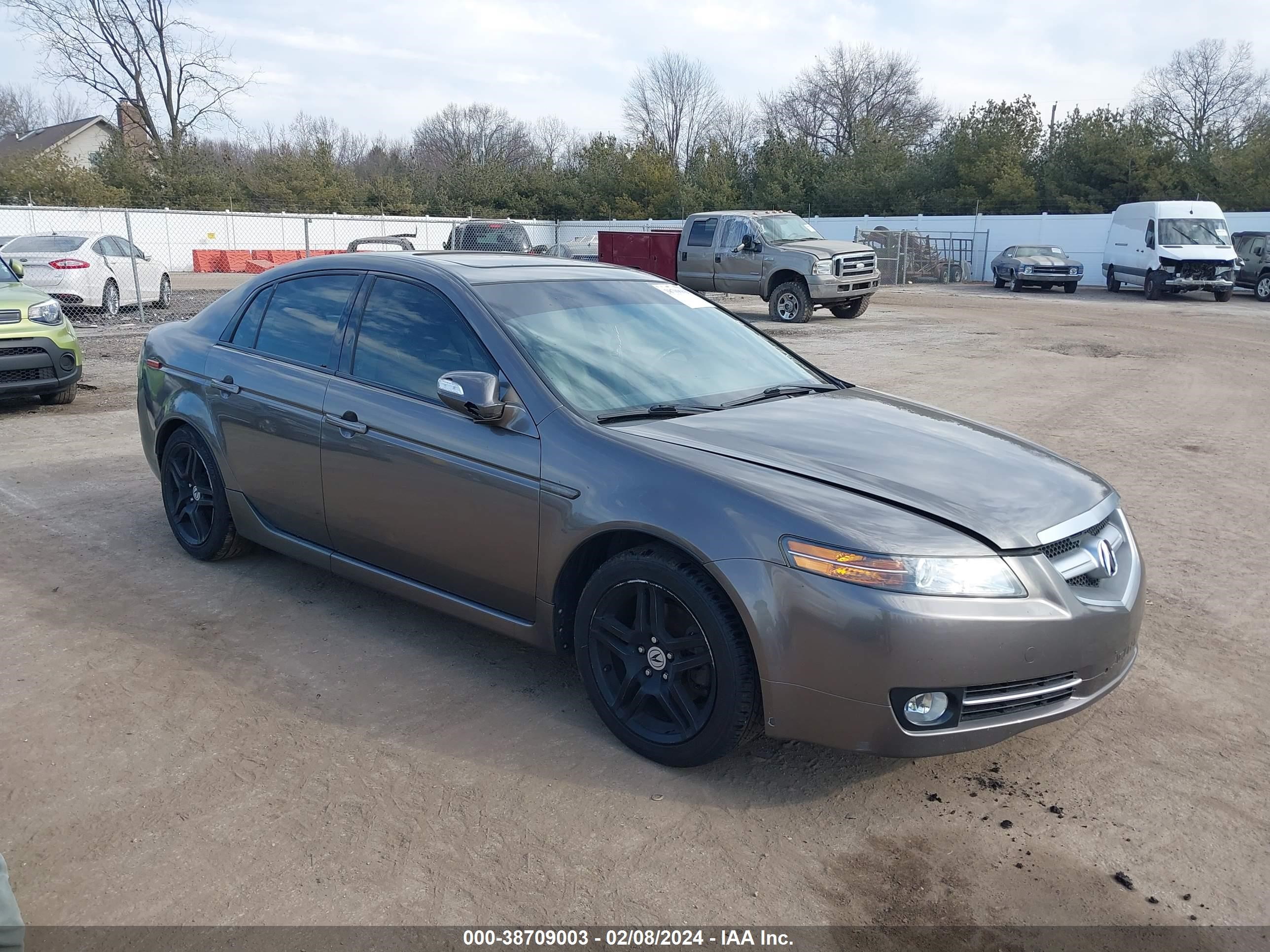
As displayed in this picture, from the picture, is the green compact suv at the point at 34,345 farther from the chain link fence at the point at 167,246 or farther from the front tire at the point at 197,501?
the front tire at the point at 197,501

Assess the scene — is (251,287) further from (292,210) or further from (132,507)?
(292,210)

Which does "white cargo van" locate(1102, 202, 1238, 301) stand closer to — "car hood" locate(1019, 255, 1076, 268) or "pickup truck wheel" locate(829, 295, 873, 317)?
"car hood" locate(1019, 255, 1076, 268)

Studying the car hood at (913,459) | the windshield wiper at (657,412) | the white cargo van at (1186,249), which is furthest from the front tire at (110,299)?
the white cargo van at (1186,249)

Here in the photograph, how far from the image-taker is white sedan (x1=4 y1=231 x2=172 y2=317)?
16828 mm

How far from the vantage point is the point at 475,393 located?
3.57 meters

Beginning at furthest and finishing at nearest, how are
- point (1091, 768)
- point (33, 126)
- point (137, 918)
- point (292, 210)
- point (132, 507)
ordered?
point (33, 126), point (292, 210), point (132, 507), point (1091, 768), point (137, 918)

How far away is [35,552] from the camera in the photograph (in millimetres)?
5391

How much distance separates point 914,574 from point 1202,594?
113 inches

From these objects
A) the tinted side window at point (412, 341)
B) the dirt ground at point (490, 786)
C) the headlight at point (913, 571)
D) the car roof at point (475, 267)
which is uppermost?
the car roof at point (475, 267)

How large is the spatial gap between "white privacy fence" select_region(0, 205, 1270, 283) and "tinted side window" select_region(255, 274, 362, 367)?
28292 mm

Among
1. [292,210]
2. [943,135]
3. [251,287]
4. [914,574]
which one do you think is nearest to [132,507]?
[251,287]

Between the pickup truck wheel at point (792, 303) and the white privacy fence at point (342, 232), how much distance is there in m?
16.1

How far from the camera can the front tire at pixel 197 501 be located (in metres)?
5.04

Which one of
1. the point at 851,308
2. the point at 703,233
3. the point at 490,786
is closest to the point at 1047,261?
the point at 851,308
